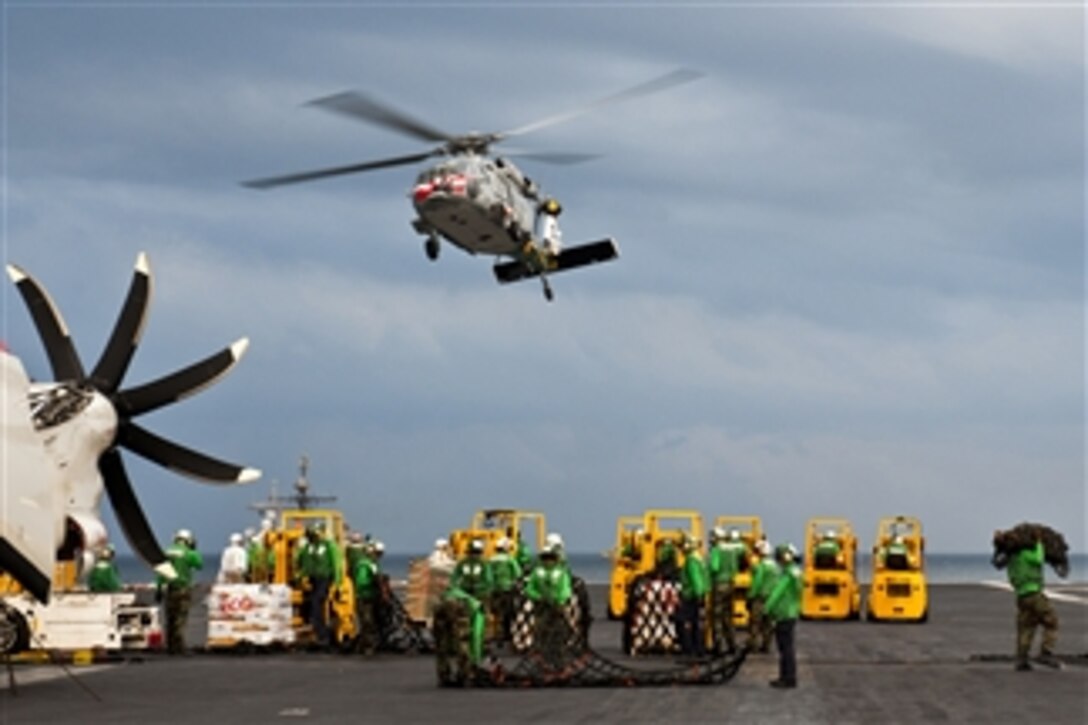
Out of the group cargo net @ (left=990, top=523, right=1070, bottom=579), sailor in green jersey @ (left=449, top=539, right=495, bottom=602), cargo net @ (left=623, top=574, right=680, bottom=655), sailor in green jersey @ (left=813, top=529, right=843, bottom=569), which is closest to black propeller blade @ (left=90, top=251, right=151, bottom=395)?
sailor in green jersey @ (left=449, top=539, right=495, bottom=602)

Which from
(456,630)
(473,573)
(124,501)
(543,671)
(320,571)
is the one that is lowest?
(543,671)

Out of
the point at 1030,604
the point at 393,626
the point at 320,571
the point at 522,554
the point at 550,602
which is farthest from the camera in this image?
the point at 522,554

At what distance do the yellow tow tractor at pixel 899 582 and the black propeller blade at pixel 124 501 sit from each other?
20494 millimetres

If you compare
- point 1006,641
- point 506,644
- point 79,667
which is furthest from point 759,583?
point 79,667

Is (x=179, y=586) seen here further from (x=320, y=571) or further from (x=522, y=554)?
(x=522, y=554)

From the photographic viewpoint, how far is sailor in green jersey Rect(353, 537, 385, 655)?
31.3 meters

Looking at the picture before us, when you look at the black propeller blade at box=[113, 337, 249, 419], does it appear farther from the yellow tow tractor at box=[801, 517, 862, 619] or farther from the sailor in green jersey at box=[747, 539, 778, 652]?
the yellow tow tractor at box=[801, 517, 862, 619]

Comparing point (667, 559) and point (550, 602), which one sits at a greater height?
point (667, 559)

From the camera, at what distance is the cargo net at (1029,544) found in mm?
26859

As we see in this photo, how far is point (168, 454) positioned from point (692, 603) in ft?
30.7

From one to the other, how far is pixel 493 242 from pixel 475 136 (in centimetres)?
267

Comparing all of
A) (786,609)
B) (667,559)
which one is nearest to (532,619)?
(667,559)

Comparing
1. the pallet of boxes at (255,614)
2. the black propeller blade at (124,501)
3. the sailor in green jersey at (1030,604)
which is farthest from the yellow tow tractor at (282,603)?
the sailor in green jersey at (1030,604)

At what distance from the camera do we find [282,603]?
32.3m
